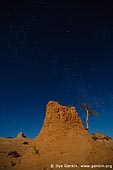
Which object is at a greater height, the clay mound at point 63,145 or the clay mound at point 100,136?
the clay mound at point 100,136

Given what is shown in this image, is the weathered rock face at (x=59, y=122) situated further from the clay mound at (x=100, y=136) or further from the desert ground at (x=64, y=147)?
the clay mound at (x=100, y=136)

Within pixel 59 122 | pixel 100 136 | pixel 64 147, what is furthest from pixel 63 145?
pixel 100 136

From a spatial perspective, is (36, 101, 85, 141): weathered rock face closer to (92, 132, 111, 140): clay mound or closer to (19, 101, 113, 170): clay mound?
(19, 101, 113, 170): clay mound

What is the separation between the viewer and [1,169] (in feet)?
87.5

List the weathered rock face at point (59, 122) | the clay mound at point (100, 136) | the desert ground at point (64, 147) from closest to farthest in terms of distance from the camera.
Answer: the desert ground at point (64, 147) → the weathered rock face at point (59, 122) → the clay mound at point (100, 136)

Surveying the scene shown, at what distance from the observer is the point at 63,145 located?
72.6 ft

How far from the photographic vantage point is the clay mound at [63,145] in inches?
814

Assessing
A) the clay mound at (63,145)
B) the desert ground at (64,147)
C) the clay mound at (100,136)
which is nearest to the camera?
the desert ground at (64,147)

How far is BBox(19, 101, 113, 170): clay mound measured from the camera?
20688 millimetres

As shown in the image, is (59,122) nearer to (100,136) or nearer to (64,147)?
(64,147)

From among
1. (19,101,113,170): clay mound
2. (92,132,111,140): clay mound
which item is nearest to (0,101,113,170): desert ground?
(19,101,113,170): clay mound

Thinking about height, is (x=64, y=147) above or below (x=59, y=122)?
below

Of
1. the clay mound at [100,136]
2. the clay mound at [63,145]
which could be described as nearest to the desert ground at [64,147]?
the clay mound at [63,145]

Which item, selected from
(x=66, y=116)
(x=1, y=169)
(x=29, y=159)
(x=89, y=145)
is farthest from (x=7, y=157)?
(x=89, y=145)
